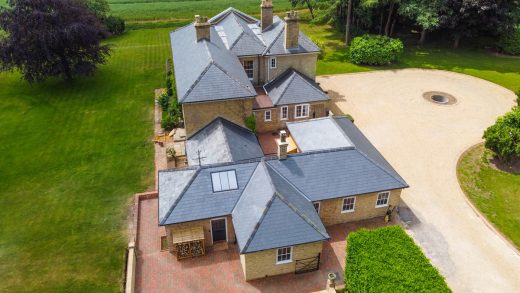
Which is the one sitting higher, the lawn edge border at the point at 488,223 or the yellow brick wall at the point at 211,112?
the yellow brick wall at the point at 211,112

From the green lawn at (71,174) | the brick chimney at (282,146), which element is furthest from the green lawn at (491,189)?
the green lawn at (71,174)

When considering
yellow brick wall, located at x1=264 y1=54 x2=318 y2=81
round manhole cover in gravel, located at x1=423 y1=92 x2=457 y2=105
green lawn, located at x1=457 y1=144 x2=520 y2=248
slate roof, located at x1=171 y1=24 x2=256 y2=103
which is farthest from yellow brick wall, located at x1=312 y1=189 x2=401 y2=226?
round manhole cover in gravel, located at x1=423 y1=92 x2=457 y2=105

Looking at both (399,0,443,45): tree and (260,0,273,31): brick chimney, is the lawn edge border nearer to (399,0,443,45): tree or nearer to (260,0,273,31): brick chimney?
(260,0,273,31): brick chimney

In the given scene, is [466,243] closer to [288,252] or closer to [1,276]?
[288,252]

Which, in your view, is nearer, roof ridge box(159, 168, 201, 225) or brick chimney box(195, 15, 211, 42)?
roof ridge box(159, 168, 201, 225)

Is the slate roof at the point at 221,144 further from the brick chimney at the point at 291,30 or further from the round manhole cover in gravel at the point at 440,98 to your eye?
the round manhole cover in gravel at the point at 440,98

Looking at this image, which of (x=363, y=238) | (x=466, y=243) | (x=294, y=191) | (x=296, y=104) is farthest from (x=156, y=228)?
(x=466, y=243)

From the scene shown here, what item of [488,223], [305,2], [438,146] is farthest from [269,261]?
[305,2]
